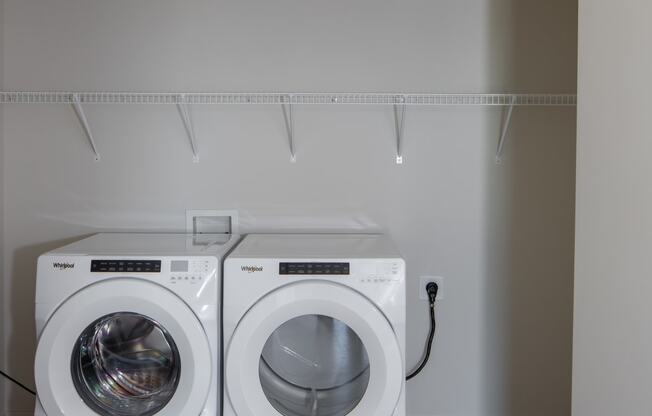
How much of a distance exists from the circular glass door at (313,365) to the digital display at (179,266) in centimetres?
40


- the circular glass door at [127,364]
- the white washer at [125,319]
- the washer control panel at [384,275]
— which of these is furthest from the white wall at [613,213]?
the circular glass door at [127,364]

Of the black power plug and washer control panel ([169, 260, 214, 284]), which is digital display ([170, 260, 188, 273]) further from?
the black power plug

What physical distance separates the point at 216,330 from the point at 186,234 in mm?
632

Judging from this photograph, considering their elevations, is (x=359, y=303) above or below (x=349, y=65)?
below

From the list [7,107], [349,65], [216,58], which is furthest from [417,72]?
[7,107]

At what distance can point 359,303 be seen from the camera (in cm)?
166

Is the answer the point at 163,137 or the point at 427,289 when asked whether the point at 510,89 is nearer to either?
the point at 427,289

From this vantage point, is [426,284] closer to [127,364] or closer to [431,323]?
[431,323]

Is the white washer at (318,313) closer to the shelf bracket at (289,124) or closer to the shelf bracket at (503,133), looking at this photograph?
the shelf bracket at (289,124)

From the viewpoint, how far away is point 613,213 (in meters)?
1.29

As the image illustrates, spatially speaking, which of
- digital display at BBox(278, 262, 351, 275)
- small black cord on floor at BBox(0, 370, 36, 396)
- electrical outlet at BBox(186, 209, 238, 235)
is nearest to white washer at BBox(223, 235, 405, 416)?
digital display at BBox(278, 262, 351, 275)

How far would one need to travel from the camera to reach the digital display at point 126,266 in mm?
1687

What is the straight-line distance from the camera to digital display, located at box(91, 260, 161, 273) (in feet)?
5.53

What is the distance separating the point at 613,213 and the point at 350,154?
3.72 feet
